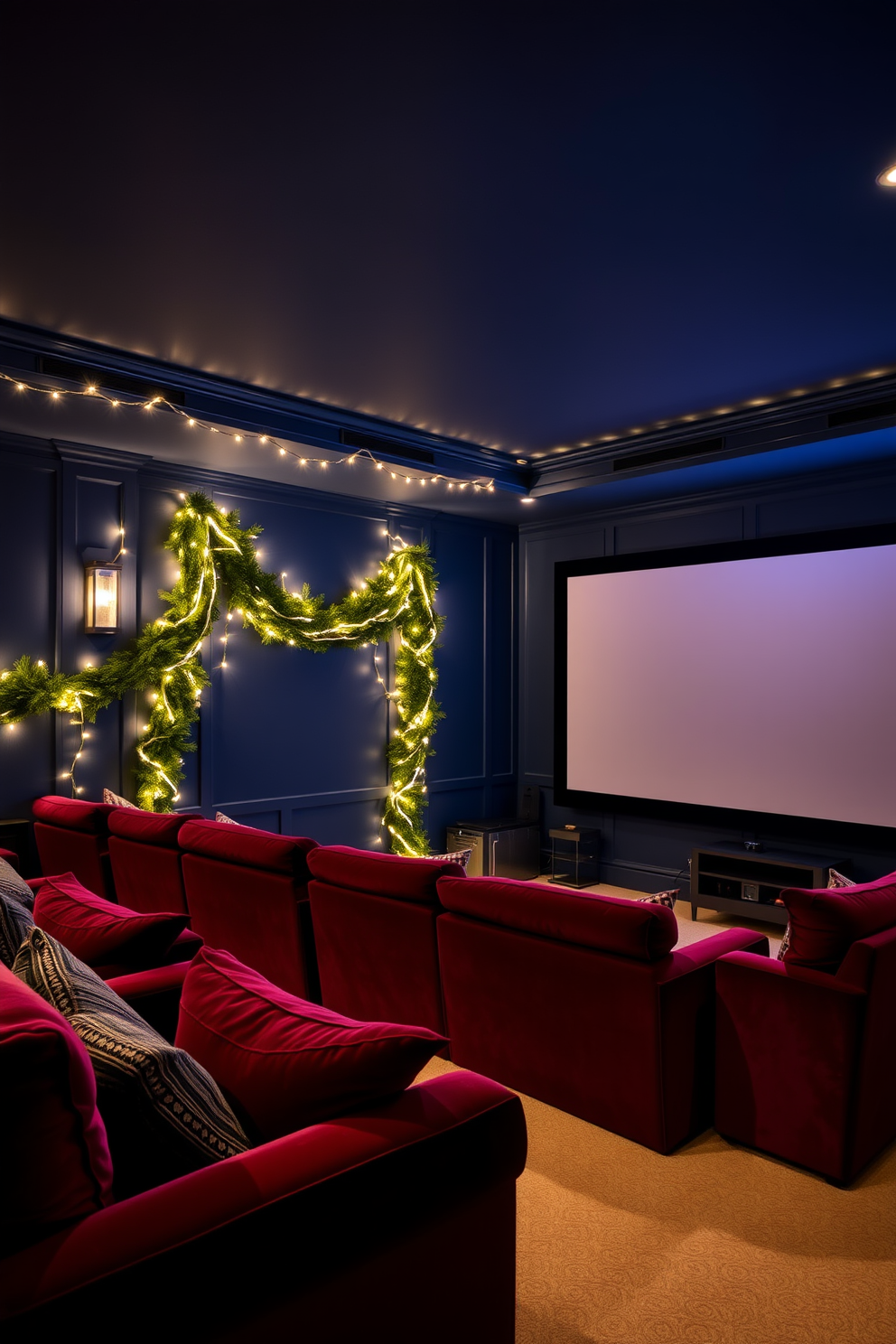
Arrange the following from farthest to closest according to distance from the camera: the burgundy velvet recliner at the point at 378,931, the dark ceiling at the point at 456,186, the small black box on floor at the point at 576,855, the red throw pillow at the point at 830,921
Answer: the small black box on floor at the point at 576,855
the burgundy velvet recliner at the point at 378,931
the red throw pillow at the point at 830,921
the dark ceiling at the point at 456,186

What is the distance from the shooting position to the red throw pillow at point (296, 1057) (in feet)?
4.51

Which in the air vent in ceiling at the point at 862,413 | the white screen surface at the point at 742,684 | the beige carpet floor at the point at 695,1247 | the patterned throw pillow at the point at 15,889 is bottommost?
the beige carpet floor at the point at 695,1247

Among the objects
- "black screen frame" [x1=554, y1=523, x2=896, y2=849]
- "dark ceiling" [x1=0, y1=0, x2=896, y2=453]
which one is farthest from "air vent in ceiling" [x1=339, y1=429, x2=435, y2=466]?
"black screen frame" [x1=554, y1=523, x2=896, y2=849]

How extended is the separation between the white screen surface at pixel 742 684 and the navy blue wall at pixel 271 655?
787 millimetres

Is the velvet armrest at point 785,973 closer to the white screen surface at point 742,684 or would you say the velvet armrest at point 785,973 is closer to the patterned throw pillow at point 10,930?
the patterned throw pillow at point 10,930

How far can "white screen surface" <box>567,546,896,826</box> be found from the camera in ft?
17.3

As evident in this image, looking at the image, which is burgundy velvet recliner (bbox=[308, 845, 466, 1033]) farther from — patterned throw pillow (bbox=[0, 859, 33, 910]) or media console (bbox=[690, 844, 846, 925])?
media console (bbox=[690, 844, 846, 925])

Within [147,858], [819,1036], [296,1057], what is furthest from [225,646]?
[296,1057]

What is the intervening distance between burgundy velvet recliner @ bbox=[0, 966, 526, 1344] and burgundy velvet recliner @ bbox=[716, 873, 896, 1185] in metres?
1.36

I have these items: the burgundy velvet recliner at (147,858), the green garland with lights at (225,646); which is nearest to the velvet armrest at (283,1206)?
the burgundy velvet recliner at (147,858)

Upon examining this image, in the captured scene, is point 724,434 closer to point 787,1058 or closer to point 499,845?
point 499,845

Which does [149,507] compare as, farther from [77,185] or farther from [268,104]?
[268,104]

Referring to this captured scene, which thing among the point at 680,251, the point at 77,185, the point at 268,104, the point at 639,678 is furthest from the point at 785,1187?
the point at 639,678

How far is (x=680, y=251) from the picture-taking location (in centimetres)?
327
